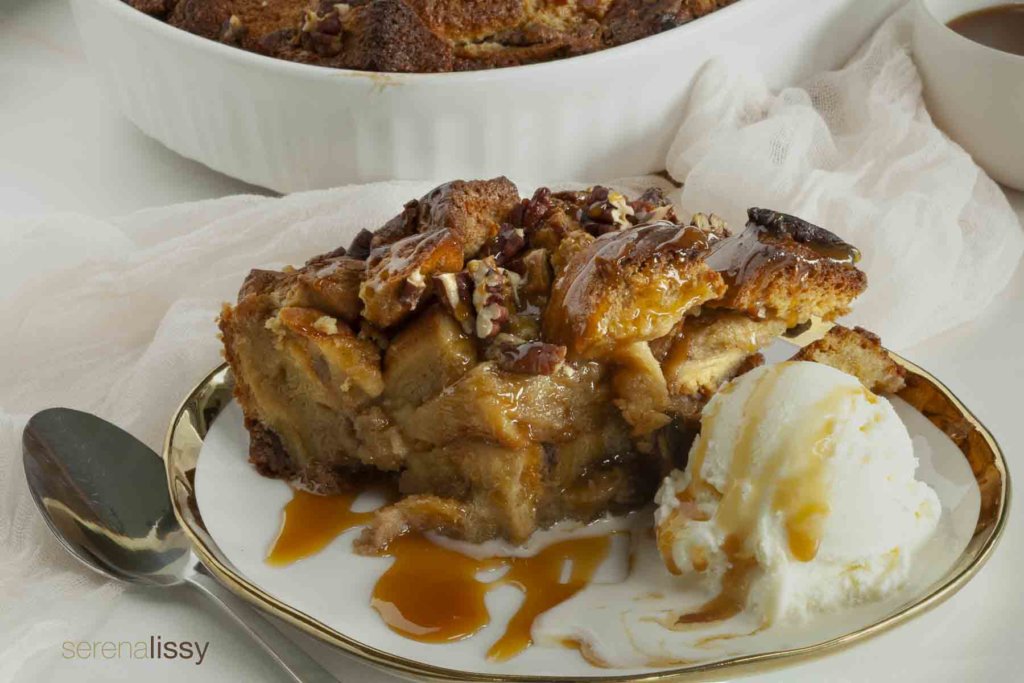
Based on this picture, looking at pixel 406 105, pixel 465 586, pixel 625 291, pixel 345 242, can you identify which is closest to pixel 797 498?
pixel 625 291

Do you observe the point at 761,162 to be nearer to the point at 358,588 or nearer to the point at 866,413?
the point at 866,413

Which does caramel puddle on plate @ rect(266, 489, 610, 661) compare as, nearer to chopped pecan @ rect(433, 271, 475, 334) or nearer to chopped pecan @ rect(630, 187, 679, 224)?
chopped pecan @ rect(433, 271, 475, 334)

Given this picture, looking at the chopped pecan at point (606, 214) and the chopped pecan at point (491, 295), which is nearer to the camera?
the chopped pecan at point (491, 295)

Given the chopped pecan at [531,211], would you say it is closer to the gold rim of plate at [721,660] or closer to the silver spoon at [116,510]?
the gold rim of plate at [721,660]

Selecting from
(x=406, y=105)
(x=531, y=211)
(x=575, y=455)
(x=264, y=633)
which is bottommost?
(x=264, y=633)

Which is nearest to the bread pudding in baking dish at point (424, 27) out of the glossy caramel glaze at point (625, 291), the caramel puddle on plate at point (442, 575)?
the glossy caramel glaze at point (625, 291)

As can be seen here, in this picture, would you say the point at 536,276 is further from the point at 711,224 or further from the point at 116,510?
the point at 116,510

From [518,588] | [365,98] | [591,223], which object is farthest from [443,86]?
[518,588]

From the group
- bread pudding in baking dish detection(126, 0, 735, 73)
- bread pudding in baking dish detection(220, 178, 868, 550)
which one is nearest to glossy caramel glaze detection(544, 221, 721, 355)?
bread pudding in baking dish detection(220, 178, 868, 550)
